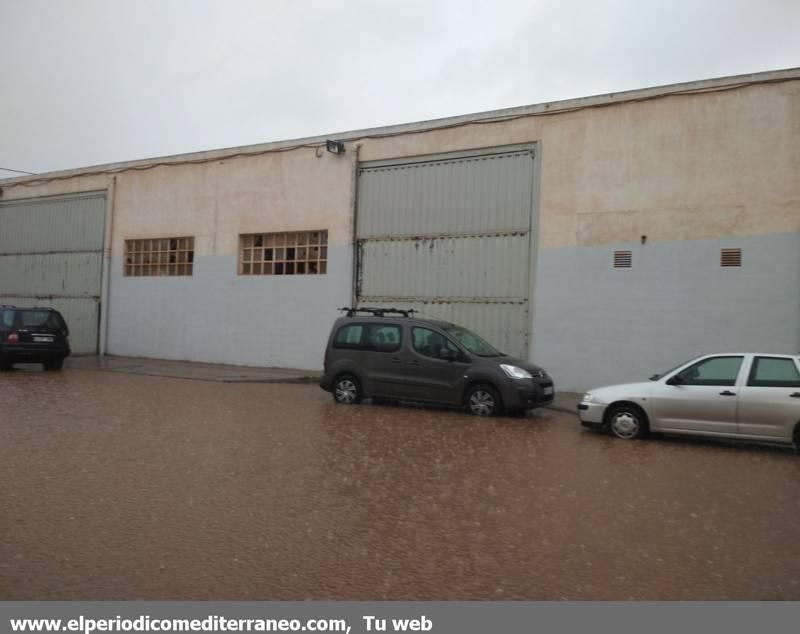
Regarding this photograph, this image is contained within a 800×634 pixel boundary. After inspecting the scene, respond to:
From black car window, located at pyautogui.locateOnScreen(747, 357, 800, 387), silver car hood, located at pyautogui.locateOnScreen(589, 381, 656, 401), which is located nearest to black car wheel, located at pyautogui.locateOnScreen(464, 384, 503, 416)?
silver car hood, located at pyautogui.locateOnScreen(589, 381, 656, 401)

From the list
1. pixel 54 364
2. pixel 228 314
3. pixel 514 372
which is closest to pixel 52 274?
pixel 54 364

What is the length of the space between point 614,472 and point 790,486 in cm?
176

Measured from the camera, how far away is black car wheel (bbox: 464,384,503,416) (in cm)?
1196

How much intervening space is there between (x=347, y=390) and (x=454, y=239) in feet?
18.3

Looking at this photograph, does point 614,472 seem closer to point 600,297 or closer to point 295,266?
point 600,297

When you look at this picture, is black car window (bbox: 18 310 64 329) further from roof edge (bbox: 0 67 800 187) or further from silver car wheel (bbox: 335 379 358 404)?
silver car wheel (bbox: 335 379 358 404)

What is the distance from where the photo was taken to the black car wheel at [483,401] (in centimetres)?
1196

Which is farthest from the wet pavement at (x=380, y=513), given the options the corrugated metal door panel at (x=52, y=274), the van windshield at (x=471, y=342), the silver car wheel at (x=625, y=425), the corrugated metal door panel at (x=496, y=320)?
the corrugated metal door panel at (x=52, y=274)

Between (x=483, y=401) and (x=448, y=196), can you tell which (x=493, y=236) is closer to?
(x=448, y=196)

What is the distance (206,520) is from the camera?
5594mm

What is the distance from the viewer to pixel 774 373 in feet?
31.0

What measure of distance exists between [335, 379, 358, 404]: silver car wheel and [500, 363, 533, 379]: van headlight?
3.00 metres

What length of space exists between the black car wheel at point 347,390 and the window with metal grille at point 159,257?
10.1 metres
